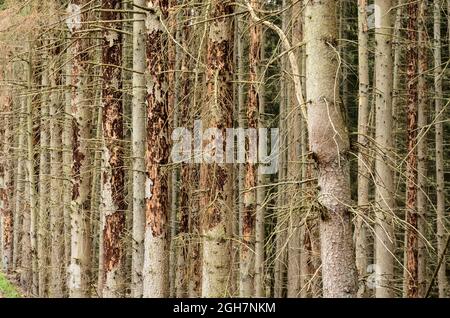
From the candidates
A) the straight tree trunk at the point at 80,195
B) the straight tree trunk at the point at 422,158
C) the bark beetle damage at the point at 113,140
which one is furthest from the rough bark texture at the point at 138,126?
the straight tree trunk at the point at 422,158

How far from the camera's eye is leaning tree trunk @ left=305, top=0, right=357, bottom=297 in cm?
338

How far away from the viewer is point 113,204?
23.8 ft

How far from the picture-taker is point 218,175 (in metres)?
5.34

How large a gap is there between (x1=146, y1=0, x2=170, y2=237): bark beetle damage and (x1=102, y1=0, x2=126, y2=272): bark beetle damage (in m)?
1.11

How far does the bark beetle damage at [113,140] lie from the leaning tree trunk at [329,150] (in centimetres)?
424

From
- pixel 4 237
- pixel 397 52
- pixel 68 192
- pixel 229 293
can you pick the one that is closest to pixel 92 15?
pixel 229 293

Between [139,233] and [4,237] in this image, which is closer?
[139,233]

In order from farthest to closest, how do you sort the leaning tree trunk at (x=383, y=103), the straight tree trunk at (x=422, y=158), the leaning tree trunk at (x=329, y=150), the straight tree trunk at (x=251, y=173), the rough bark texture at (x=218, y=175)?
the straight tree trunk at (x=422, y=158) → the straight tree trunk at (x=251, y=173) → the leaning tree trunk at (x=383, y=103) → the rough bark texture at (x=218, y=175) → the leaning tree trunk at (x=329, y=150)

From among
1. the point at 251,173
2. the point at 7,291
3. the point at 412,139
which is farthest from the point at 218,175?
the point at 7,291

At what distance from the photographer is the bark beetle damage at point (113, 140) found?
728 centimetres

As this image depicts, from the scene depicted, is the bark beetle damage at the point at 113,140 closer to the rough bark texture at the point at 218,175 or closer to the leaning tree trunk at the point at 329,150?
the rough bark texture at the point at 218,175

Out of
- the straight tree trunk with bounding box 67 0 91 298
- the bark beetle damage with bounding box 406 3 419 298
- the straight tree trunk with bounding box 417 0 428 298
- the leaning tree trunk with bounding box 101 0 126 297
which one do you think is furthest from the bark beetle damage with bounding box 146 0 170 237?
the bark beetle damage with bounding box 406 3 419 298
